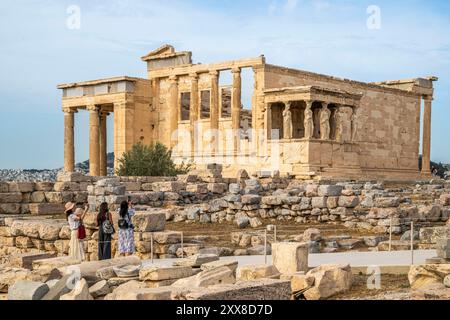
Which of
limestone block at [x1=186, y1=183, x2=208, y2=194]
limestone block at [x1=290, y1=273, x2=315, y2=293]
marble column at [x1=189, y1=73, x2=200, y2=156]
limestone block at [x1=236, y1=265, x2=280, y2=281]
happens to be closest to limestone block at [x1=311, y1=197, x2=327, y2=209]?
limestone block at [x1=186, y1=183, x2=208, y2=194]

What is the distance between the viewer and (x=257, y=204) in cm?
1936

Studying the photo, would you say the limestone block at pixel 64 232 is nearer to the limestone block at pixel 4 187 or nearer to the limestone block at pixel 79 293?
the limestone block at pixel 79 293

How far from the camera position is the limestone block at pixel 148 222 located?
13426 millimetres

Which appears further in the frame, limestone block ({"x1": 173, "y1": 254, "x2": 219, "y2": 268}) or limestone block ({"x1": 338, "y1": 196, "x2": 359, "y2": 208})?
limestone block ({"x1": 338, "y1": 196, "x2": 359, "y2": 208})

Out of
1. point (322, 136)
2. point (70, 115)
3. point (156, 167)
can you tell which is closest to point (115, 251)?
point (156, 167)

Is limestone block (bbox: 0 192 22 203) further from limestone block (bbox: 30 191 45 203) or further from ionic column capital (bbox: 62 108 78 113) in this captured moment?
ionic column capital (bbox: 62 108 78 113)

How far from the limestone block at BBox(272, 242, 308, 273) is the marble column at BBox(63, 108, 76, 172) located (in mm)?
29690

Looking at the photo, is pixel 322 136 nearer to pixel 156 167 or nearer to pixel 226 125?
pixel 226 125

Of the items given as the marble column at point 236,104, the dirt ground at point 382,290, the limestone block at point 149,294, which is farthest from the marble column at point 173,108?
the limestone block at point 149,294

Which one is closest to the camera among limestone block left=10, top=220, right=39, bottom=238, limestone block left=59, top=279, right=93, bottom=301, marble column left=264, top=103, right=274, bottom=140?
limestone block left=59, top=279, right=93, bottom=301

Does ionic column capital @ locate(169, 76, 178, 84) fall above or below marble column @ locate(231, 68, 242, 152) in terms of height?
above

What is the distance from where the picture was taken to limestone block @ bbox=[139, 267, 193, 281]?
854 cm

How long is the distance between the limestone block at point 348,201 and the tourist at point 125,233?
707cm
